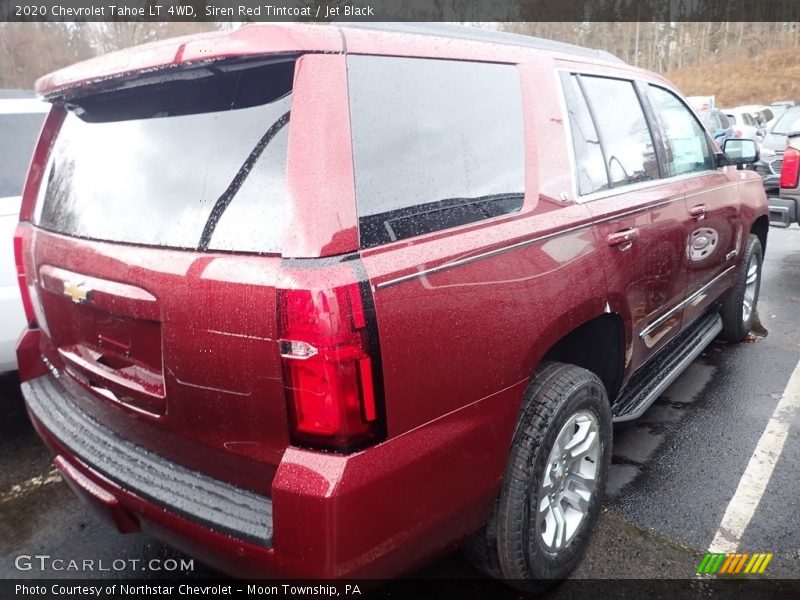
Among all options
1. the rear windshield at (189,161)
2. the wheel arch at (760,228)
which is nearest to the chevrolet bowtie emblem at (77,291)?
the rear windshield at (189,161)

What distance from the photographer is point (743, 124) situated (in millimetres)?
19797

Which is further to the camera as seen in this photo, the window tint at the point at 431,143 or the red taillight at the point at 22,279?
the red taillight at the point at 22,279

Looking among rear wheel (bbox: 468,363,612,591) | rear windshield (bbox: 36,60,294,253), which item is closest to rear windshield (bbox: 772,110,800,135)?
rear wheel (bbox: 468,363,612,591)

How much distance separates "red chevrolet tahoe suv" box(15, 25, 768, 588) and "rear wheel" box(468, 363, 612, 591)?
0.01 m

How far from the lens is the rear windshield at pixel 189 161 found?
1.63 metres

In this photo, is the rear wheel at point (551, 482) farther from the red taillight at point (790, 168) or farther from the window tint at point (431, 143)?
the red taillight at point (790, 168)

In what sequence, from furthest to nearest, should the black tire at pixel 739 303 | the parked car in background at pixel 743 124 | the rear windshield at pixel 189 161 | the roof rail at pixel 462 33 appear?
the parked car in background at pixel 743 124 < the black tire at pixel 739 303 < the roof rail at pixel 462 33 < the rear windshield at pixel 189 161

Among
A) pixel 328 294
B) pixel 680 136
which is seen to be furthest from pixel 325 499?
pixel 680 136

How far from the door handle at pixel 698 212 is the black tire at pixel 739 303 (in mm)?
1224

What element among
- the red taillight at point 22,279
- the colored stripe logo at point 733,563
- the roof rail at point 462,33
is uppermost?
the roof rail at point 462,33

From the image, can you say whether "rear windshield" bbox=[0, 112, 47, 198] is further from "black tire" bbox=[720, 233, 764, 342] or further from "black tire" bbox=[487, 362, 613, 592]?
"black tire" bbox=[720, 233, 764, 342]

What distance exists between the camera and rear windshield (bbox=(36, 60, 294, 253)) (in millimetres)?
1631

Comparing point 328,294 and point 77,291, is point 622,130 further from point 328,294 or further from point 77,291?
point 77,291

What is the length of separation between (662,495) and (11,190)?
3.88 m
